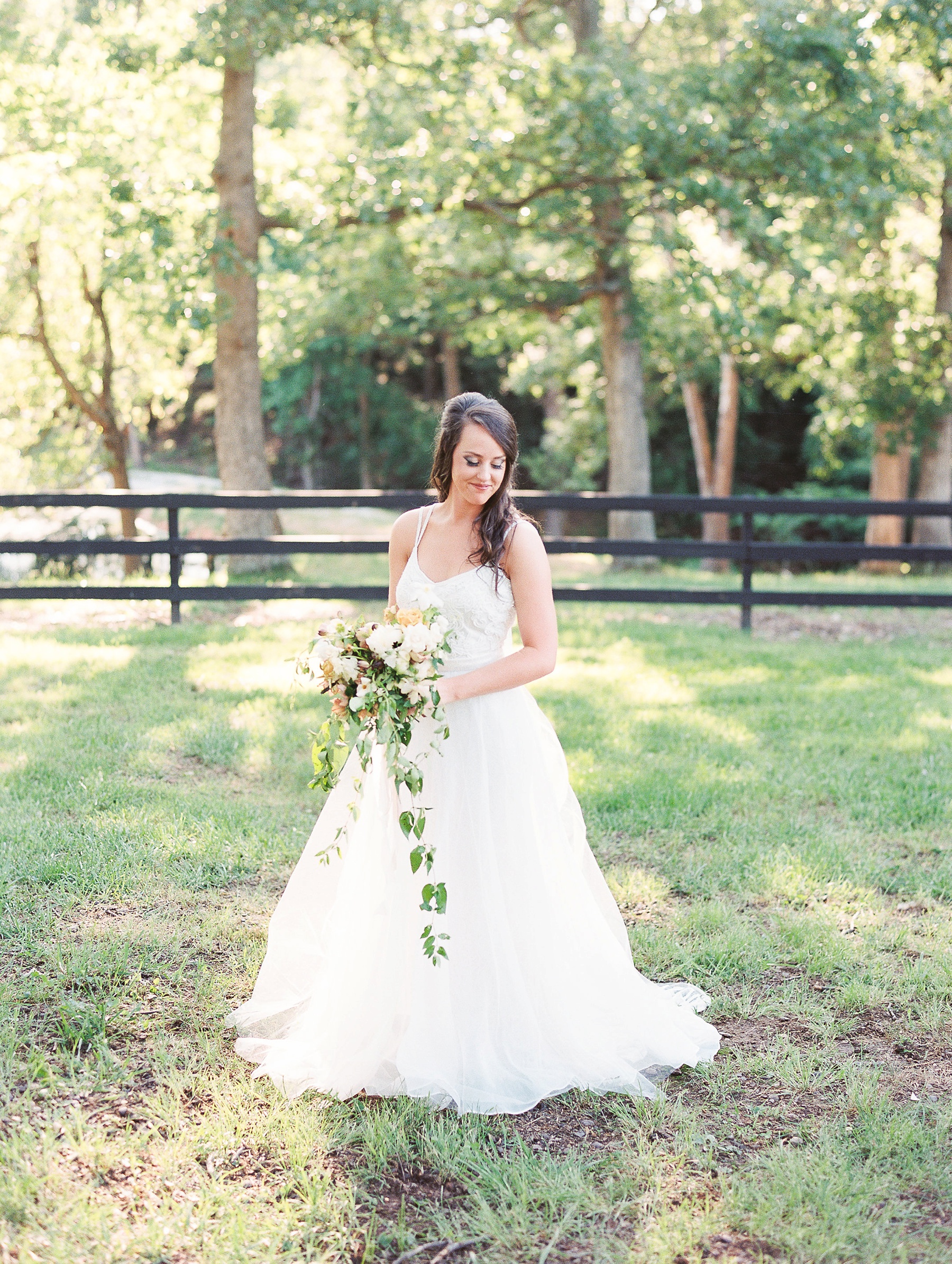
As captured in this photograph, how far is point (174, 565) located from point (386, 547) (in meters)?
2.05

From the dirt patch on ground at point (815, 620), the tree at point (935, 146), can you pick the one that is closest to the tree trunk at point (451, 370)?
the tree at point (935, 146)

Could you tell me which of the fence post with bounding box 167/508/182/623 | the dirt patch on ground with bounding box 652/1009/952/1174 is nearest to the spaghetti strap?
the dirt patch on ground with bounding box 652/1009/952/1174

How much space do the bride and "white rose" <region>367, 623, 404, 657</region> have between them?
0.36m

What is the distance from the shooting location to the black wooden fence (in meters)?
10.3

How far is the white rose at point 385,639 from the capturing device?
10.1 feet

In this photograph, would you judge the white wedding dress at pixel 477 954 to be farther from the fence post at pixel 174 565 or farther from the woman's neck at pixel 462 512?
the fence post at pixel 174 565

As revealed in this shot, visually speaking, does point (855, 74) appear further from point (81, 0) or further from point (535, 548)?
point (535, 548)

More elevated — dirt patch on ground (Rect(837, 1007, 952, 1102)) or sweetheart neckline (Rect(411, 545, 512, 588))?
sweetheart neckline (Rect(411, 545, 512, 588))

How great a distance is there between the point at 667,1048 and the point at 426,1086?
80 centimetres

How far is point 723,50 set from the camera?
21.4 meters

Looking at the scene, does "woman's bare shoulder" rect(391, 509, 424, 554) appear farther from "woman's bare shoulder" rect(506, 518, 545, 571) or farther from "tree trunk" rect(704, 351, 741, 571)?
"tree trunk" rect(704, 351, 741, 571)

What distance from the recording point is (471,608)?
3.59m

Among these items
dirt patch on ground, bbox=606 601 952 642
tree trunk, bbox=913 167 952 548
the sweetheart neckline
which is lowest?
dirt patch on ground, bbox=606 601 952 642

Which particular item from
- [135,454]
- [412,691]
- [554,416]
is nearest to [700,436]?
[554,416]
